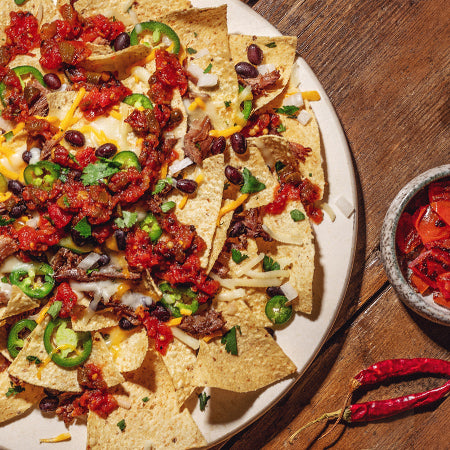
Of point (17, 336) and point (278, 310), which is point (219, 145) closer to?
point (278, 310)

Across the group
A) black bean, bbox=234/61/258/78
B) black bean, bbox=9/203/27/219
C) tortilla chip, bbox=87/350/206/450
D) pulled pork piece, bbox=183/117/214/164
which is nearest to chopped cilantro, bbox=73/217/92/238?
black bean, bbox=9/203/27/219

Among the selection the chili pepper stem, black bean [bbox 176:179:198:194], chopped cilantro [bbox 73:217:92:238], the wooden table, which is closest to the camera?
chopped cilantro [bbox 73:217:92:238]

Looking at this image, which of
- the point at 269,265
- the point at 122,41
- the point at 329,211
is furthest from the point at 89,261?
the point at 329,211

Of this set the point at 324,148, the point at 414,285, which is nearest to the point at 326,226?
the point at 324,148

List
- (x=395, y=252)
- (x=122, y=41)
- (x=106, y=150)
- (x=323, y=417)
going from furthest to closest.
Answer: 1. (x=323, y=417)
2. (x=395, y=252)
3. (x=122, y=41)
4. (x=106, y=150)

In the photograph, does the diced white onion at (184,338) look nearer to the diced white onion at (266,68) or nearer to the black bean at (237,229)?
the black bean at (237,229)

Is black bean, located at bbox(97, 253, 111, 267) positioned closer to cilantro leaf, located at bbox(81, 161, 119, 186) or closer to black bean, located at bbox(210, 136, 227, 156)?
cilantro leaf, located at bbox(81, 161, 119, 186)

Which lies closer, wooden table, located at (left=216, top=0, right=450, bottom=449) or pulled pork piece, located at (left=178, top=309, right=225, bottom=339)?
pulled pork piece, located at (left=178, top=309, right=225, bottom=339)

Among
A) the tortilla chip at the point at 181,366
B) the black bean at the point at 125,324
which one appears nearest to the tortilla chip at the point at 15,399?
the black bean at the point at 125,324
